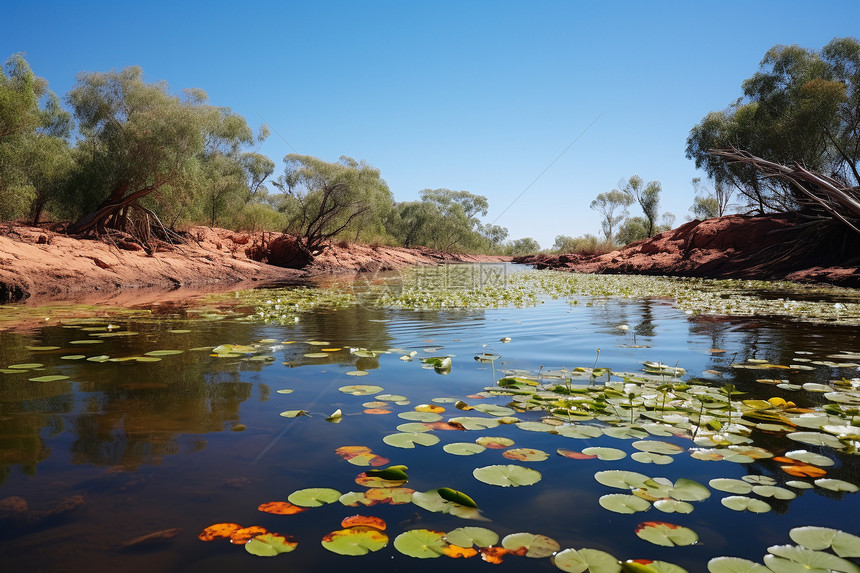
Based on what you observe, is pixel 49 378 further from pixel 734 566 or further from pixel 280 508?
pixel 734 566

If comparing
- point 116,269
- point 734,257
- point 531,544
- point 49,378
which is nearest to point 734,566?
point 531,544

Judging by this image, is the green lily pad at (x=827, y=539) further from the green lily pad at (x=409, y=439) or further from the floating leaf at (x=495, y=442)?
the green lily pad at (x=409, y=439)

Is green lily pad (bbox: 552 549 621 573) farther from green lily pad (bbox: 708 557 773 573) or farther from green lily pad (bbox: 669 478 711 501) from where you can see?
green lily pad (bbox: 669 478 711 501)

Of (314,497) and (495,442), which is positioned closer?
(314,497)

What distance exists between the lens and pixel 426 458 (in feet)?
7.01

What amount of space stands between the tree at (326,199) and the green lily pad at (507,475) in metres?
20.0

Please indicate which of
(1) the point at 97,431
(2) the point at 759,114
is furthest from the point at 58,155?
(2) the point at 759,114

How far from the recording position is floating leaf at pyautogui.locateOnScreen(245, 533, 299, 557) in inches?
55.4

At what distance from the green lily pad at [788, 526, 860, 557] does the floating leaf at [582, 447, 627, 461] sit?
67 cm

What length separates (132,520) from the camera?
159 centimetres

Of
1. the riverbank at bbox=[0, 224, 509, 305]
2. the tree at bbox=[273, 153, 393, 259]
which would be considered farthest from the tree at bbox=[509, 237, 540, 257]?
the riverbank at bbox=[0, 224, 509, 305]

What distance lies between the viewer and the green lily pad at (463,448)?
2160 millimetres

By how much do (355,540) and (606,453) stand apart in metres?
1.22

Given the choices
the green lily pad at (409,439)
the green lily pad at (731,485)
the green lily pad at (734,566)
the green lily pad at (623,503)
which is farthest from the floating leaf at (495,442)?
the green lily pad at (734,566)
